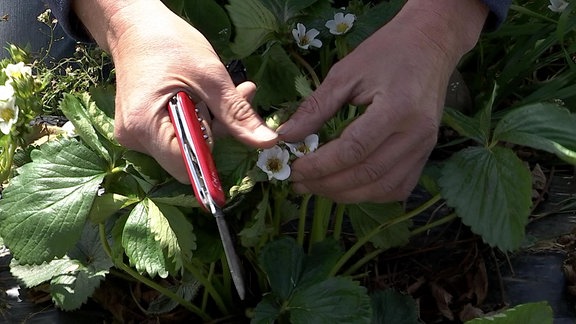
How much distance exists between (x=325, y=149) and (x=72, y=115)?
40 cm

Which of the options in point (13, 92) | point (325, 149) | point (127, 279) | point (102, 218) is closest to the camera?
point (325, 149)

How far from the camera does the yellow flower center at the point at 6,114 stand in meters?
Answer: 1.25

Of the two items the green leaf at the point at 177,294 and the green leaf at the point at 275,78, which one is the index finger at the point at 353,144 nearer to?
the green leaf at the point at 275,78

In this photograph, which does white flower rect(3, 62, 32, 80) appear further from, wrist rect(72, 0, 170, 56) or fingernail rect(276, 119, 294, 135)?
fingernail rect(276, 119, 294, 135)

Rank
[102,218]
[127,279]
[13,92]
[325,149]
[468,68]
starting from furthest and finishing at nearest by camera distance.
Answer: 1. [468,68]
2. [127,279]
3. [13,92]
4. [102,218]
5. [325,149]

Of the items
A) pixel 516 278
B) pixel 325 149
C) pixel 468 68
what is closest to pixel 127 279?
pixel 325 149

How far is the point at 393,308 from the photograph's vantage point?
1.24m

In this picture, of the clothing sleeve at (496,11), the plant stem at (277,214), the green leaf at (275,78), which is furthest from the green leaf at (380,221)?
the clothing sleeve at (496,11)

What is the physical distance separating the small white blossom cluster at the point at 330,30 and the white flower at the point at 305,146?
0.92ft

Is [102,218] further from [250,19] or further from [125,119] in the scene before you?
[250,19]

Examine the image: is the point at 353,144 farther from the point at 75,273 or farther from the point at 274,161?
the point at 75,273

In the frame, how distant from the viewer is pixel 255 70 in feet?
4.29

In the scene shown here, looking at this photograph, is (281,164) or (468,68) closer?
(281,164)

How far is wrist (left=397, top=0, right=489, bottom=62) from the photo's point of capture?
1.07 m
